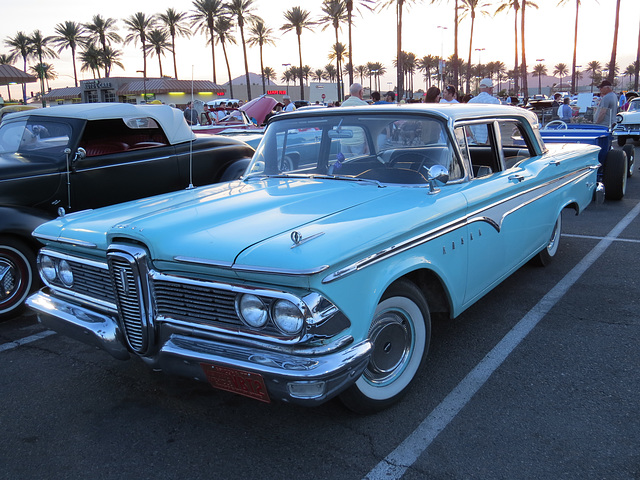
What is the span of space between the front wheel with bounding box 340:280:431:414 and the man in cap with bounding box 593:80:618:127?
856 cm

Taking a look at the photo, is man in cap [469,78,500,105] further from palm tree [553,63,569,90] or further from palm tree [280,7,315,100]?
palm tree [553,63,569,90]

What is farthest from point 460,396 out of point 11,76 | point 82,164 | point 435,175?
point 11,76

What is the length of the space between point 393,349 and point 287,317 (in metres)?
0.84

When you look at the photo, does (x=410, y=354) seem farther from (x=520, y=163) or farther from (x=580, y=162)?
(x=580, y=162)

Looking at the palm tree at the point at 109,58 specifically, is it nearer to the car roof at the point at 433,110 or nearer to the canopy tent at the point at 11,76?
the canopy tent at the point at 11,76

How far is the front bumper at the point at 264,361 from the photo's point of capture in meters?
2.18

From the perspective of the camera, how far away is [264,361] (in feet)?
7.30

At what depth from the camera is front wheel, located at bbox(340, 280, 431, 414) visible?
265 cm

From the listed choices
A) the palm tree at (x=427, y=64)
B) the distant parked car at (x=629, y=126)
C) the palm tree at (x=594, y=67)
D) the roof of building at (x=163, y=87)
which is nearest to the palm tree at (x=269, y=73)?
the palm tree at (x=427, y=64)

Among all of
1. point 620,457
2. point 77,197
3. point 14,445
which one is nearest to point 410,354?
point 620,457

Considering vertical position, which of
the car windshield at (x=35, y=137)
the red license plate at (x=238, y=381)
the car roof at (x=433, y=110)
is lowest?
the red license plate at (x=238, y=381)

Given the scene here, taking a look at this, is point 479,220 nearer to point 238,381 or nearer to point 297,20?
point 238,381

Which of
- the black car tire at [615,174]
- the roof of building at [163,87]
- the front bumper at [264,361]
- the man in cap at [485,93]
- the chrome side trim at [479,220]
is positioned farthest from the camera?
the roof of building at [163,87]

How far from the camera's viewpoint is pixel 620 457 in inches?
94.2
